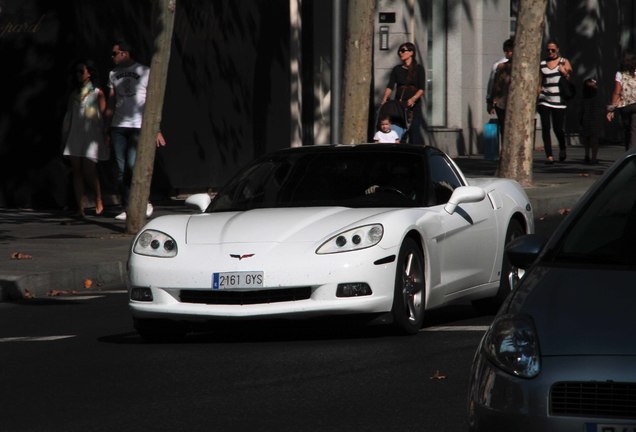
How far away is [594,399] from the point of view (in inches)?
202

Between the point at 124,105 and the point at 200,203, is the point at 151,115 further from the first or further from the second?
the point at 200,203

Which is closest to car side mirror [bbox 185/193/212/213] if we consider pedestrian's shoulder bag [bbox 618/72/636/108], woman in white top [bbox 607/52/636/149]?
woman in white top [bbox 607/52/636/149]

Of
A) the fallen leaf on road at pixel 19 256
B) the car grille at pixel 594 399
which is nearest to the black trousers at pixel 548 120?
the fallen leaf on road at pixel 19 256

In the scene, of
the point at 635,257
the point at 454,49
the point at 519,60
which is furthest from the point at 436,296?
the point at 454,49

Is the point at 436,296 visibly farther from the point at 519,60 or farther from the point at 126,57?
the point at 519,60

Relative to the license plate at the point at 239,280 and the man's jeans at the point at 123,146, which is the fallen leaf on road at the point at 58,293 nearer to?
the license plate at the point at 239,280

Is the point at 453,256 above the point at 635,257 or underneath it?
underneath

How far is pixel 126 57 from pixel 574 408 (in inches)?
578

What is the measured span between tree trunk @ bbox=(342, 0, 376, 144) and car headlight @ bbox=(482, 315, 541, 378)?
1401cm

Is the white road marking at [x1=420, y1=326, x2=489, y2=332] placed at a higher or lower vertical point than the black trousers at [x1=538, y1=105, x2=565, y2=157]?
higher

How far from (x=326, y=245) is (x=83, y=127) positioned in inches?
396

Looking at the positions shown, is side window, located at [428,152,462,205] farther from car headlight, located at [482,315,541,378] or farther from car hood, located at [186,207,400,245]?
car headlight, located at [482,315,541,378]

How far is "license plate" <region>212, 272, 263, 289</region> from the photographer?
9.89 m

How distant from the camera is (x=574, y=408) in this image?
5.15m
